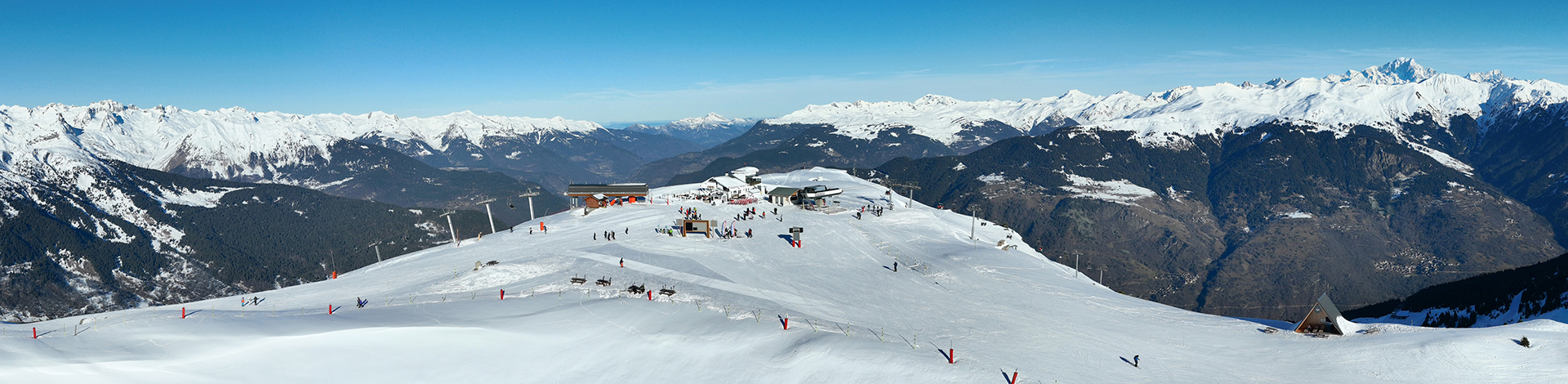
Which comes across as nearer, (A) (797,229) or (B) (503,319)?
(B) (503,319)

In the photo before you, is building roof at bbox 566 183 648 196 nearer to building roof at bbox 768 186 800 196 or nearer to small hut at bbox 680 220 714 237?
building roof at bbox 768 186 800 196

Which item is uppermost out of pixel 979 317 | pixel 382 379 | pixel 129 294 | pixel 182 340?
pixel 182 340

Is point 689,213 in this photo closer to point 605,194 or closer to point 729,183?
point 605,194

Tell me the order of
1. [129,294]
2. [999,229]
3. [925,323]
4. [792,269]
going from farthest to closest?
[129,294], [999,229], [792,269], [925,323]

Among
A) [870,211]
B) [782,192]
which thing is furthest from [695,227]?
[782,192]

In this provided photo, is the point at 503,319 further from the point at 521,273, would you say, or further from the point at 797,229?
the point at 797,229

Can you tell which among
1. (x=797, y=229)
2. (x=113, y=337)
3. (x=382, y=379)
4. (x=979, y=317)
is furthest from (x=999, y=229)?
(x=113, y=337)
